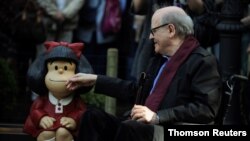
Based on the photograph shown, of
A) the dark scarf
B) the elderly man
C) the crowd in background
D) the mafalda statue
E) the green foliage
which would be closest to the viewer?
the elderly man

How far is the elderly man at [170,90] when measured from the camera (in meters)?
6.27

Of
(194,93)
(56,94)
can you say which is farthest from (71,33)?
(194,93)

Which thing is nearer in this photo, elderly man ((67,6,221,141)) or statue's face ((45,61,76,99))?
elderly man ((67,6,221,141))

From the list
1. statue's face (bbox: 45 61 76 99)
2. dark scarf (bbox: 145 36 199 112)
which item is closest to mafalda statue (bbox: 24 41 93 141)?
statue's face (bbox: 45 61 76 99)

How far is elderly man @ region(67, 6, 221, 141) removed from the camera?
20.6ft

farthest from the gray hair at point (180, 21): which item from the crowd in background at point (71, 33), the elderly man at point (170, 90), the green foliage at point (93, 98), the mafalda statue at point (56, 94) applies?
the crowd in background at point (71, 33)

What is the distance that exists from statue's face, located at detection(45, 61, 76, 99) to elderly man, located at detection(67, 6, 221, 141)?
98cm

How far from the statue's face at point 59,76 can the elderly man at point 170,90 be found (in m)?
0.98

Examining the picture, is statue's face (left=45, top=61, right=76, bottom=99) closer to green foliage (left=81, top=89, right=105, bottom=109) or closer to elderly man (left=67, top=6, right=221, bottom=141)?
elderly man (left=67, top=6, right=221, bottom=141)

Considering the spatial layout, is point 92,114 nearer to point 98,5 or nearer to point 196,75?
point 196,75

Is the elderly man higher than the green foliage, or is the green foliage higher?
the elderly man

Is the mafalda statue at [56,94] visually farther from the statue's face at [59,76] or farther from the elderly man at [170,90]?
the elderly man at [170,90]

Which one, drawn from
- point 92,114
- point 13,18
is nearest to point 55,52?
point 92,114

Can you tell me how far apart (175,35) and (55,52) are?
4.56 ft
